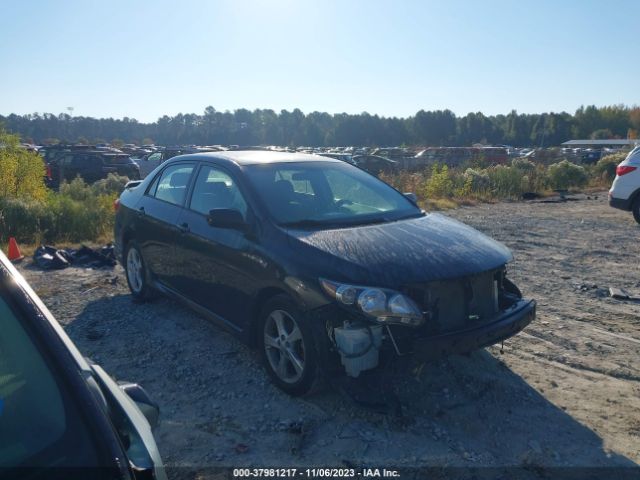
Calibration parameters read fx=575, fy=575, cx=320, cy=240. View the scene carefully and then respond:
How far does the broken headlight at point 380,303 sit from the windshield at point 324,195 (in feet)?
3.00

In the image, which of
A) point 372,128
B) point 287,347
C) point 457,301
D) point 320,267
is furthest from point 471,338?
point 372,128

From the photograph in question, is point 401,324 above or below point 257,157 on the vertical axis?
below

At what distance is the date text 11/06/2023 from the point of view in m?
3.27

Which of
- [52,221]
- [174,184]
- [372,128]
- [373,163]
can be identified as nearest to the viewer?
[174,184]

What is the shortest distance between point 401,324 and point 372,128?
96.0 meters

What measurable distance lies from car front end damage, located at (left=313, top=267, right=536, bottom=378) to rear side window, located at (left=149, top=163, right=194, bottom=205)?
7.71ft

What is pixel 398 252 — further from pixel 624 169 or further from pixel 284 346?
pixel 624 169

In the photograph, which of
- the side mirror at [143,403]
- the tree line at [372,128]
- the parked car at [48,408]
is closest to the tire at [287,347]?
the side mirror at [143,403]

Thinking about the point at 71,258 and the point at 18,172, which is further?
the point at 18,172

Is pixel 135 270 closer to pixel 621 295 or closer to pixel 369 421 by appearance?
pixel 369 421

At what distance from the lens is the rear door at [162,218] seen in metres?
5.46

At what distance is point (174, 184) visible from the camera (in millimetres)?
5734

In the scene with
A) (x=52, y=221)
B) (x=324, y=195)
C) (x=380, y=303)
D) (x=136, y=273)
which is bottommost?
(x=52, y=221)

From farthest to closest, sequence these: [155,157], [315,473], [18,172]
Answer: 1. [155,157]
2. [18,172]
3. [315,473]
